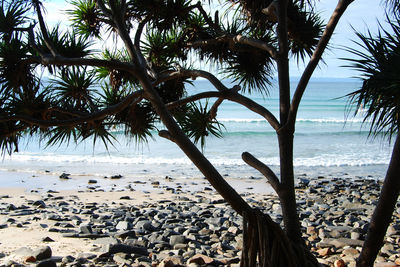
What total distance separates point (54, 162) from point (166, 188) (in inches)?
259

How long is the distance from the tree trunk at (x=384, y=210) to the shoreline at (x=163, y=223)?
6.51 ft

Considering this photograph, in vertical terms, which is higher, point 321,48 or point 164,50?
point 164,50

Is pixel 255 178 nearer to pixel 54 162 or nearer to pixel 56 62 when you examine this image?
pixel 54 162

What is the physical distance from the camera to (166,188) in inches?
415

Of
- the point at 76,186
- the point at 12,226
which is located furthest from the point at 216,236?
the point at 76,186

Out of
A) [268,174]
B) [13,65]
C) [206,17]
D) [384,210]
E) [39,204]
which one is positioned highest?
[206,17]

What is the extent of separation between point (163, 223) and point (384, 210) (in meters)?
4.35

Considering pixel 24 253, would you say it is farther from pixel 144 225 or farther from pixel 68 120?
pixel 68 120

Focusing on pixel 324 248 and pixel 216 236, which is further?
pixel 216 236

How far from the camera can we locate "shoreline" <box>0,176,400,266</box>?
15.7 ft

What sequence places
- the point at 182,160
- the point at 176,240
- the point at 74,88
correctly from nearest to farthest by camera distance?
1. the point at 74,88
2. the point at 176,240
3. the point at 182,160

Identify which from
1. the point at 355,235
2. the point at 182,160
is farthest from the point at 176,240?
the point at 182,160

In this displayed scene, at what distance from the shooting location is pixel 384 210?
94.8 inches

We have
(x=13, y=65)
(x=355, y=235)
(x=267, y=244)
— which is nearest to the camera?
(x=267, y=244)
